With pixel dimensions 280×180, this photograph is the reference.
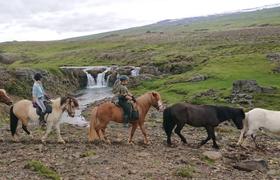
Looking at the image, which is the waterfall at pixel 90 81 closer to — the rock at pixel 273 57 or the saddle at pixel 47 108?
the rock at pixel 273 57

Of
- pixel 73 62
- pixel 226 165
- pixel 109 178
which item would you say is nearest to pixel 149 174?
pixel 109 178

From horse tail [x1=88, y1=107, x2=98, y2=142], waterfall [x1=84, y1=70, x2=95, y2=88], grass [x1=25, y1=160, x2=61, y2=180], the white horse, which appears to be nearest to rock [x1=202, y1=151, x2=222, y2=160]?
the white horse

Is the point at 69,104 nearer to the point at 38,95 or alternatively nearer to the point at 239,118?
the point at 38,95

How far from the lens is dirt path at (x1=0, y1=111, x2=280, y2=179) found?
1498 centimetres

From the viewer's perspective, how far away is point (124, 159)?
1667 centimetres

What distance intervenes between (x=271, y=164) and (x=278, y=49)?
55218mm

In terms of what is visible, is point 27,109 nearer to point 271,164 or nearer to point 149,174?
point 149,174

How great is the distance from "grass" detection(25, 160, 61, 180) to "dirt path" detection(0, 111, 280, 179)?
0.37 feet

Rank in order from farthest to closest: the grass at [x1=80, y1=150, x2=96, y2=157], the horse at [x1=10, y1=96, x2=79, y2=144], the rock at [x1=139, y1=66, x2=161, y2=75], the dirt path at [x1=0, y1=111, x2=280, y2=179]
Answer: the rock at [x1=139, y1=66, x2=161, y2=75]
the horse at [x1=10, y1=96, x2=79, y2=144]
the grass at [x1=80, y1=150, x2=96, y2=157]
the dirt path at [x1=0, y1=111, x2=280, y2=179]

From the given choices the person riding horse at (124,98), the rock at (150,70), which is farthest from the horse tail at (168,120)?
the rock at (150,70)

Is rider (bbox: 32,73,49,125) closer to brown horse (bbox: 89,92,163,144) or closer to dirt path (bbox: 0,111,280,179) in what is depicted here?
dirt path (bbox: 0,111,280,179)

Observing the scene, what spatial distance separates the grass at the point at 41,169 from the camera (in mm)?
14323

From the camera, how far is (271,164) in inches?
714

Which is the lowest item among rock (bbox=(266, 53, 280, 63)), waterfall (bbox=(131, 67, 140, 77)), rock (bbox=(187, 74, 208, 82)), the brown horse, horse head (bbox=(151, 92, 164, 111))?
waterfall (bbox=(131, 67, 140, 77))
